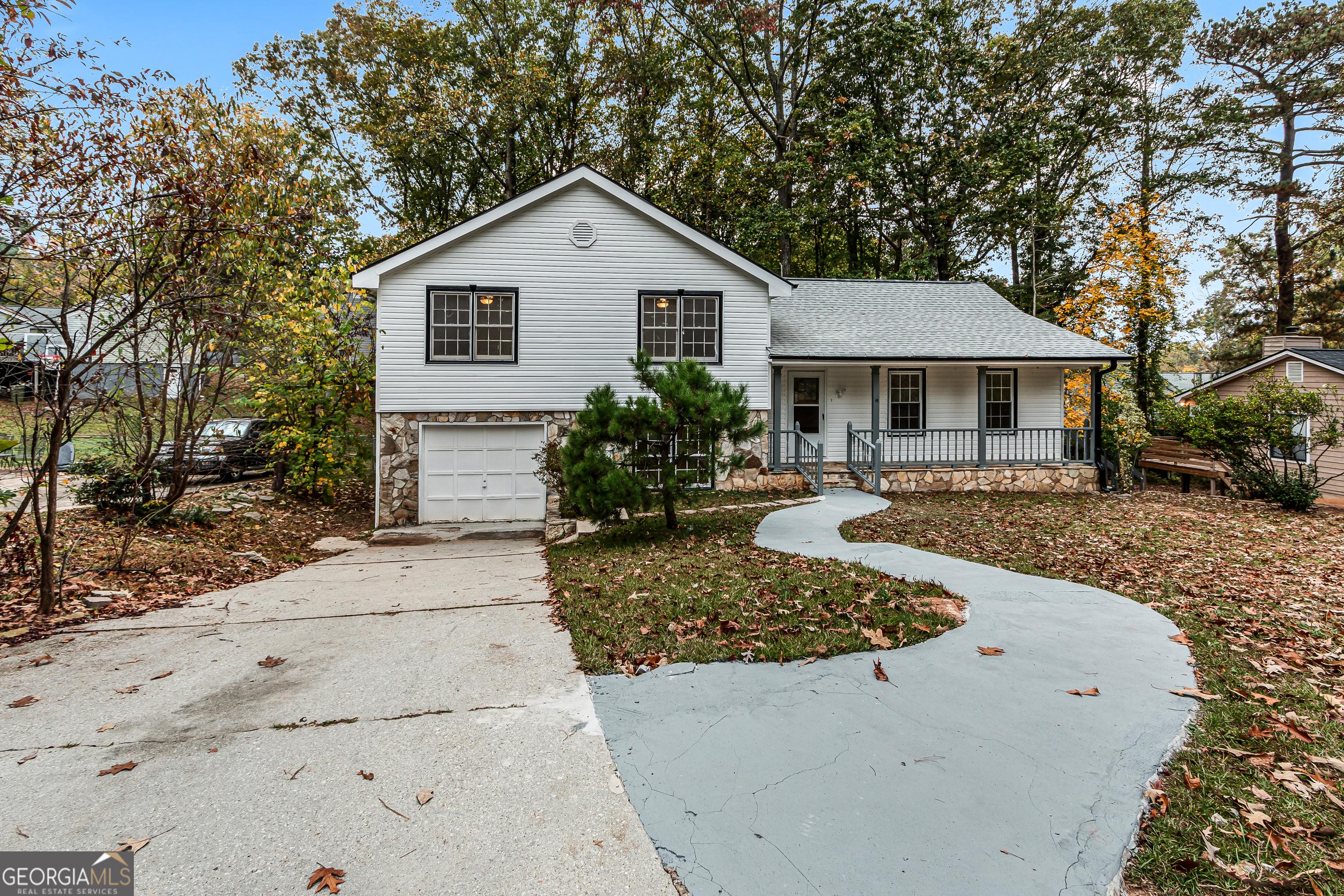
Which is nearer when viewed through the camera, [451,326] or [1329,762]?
[1329,762]

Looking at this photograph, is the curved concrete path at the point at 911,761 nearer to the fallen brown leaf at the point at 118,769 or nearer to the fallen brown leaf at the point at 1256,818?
the fallen brown leaf at the point at 1256,818

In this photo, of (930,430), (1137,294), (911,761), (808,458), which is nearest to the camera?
(911,761)

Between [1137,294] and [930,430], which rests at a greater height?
[1137,294]

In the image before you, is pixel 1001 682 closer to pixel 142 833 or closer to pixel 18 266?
pixel 142 833

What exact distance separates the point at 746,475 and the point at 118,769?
1162 cm

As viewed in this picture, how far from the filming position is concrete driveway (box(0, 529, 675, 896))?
2.44m

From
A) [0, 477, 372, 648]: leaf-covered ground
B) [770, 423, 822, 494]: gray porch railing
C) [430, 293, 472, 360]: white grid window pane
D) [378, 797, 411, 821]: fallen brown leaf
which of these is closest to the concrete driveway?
[378, 797, 411, 821]: fallen brown leaf

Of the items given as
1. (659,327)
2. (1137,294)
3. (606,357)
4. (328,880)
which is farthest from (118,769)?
(1137,294)

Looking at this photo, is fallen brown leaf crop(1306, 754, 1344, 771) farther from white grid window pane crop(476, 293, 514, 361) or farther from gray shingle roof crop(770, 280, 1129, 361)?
white grid window pane crop(476, 293, 514, 361)

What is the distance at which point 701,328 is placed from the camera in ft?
43.4

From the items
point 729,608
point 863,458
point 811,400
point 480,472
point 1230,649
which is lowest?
point 1230,649

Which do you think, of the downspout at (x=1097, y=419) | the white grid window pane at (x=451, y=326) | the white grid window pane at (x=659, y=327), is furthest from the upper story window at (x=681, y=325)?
the downspout at (x=1097, y=419)

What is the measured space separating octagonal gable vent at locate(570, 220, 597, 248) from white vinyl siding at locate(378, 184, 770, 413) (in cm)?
8

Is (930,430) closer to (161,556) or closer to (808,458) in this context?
(808,458)
